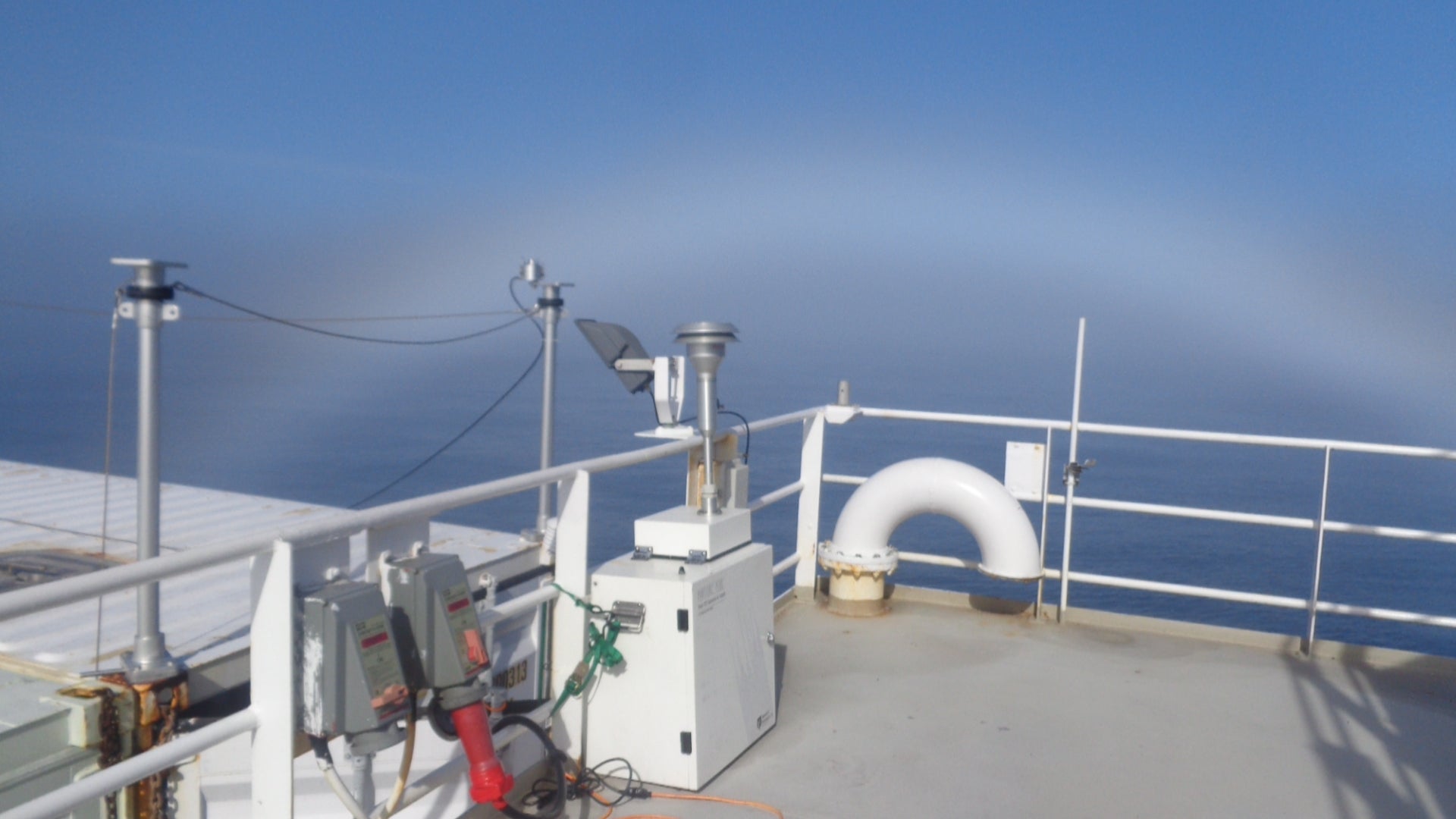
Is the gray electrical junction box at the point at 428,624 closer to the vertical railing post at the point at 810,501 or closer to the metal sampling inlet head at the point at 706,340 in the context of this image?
the metal sampling inlet head at the point at 706,340

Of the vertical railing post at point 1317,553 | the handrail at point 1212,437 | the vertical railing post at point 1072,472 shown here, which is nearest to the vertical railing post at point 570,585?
the handrail at point 1212,437

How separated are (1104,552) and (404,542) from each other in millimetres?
26636

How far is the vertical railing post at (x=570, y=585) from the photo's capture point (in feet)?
8.65

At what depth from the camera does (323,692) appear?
1.83 meters

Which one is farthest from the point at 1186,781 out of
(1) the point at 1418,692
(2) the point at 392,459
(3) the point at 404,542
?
(2) the point at 392,459

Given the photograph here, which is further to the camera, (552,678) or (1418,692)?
(1418,692)

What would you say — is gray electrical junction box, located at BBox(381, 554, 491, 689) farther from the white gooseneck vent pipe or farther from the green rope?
the white gooseneck vent pipe

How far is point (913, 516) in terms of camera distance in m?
4.06

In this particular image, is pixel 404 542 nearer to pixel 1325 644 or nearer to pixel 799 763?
pixel 799 763

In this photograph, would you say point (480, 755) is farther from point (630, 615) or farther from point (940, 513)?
point (940, 513)

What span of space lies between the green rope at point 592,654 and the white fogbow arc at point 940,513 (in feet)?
5.56

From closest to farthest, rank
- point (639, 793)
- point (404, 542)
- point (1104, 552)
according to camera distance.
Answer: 1. point (404, 542)
2. point (639, 793)
3. point (1104, 552)

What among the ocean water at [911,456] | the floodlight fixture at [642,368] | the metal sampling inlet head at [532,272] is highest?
the metal sampling inlet head at [532,272]

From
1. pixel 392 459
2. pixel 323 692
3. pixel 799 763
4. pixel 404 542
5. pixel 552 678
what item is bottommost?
pixel 392 459
